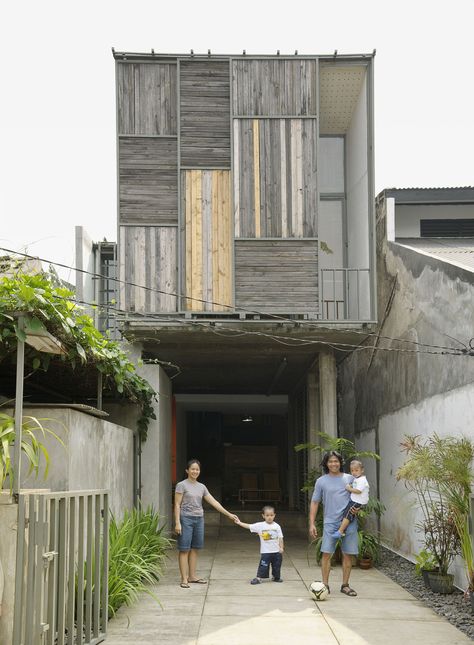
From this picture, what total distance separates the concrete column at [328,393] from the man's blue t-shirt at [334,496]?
491 cm

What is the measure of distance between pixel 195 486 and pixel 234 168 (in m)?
5.72

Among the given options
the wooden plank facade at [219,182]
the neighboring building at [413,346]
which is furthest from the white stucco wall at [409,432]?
the wooden plank facade at [219,182]

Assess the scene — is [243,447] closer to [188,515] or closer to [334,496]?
[188,515]

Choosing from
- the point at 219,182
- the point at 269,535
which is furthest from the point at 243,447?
the point at 269,535

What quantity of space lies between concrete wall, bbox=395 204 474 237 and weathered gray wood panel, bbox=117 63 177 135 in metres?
7.39

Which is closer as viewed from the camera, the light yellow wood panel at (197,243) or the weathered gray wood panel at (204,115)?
the light yellow wood panel at (197,243)

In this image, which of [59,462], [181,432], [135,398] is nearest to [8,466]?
[59,462]

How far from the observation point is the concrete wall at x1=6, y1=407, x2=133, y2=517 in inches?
337

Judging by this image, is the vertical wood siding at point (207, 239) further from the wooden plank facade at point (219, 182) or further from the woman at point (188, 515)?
the woman at point (188, 515)

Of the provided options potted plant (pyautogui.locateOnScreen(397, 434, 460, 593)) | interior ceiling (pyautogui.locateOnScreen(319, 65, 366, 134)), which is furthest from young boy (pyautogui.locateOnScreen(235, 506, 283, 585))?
interior ceiling (pyautogui.locateOnScreen(319, 65, 366, 134))

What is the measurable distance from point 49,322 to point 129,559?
3.55m

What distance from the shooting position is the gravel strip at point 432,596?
884 cm

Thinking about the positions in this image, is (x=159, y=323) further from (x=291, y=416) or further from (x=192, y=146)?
(x=291, y=416)

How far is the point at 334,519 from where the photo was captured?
10453 millimetres
